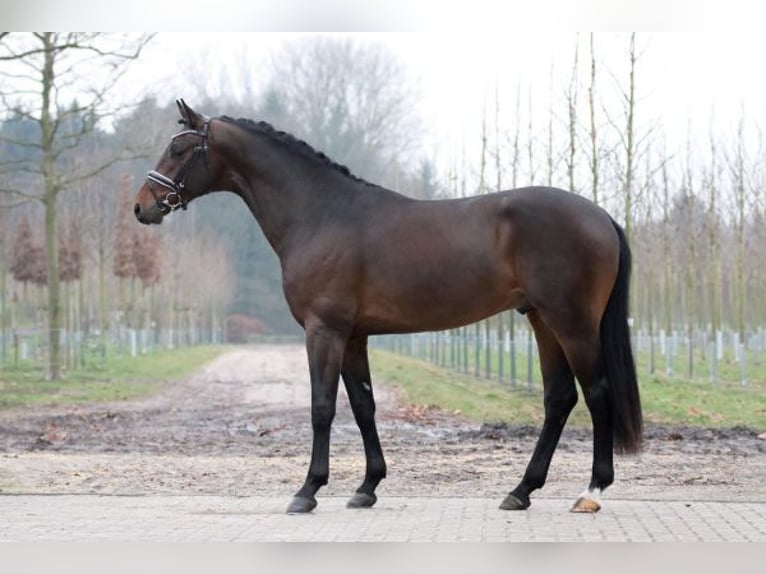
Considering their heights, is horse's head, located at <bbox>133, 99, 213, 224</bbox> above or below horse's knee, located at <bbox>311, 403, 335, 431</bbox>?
above

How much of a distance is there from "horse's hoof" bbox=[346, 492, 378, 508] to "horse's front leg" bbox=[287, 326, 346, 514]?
273 mm

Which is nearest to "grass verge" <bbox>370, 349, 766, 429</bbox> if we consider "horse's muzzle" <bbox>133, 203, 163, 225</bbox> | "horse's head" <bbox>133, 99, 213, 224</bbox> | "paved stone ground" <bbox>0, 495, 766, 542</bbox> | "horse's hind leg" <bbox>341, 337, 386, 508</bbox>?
"paved stone ground" <bbox>0, 495, 766, 542</bbox>

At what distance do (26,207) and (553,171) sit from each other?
19075 mm

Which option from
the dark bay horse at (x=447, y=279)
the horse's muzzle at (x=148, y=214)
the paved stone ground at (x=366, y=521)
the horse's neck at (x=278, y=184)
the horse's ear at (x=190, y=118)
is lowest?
the paved stone ground at (x=366, y=521)

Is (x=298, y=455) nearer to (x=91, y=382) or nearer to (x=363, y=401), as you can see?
(x=363, y=401)

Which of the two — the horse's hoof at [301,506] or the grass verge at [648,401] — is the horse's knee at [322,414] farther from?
the grass verge at [648,401]

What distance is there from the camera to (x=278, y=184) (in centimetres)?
772

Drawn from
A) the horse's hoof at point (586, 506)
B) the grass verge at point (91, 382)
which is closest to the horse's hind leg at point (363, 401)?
the horse's hoof at point (586, 506)

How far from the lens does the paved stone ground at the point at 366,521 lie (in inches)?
251

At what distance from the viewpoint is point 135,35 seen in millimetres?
20344

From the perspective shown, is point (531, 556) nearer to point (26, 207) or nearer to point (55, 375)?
point (55, 375)

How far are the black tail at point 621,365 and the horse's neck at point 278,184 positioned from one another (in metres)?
1.90

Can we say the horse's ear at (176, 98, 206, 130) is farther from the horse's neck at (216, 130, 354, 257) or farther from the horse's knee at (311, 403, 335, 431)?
the horse's knee at (311, 403, 335, 431)

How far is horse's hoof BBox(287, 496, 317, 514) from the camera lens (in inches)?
287
